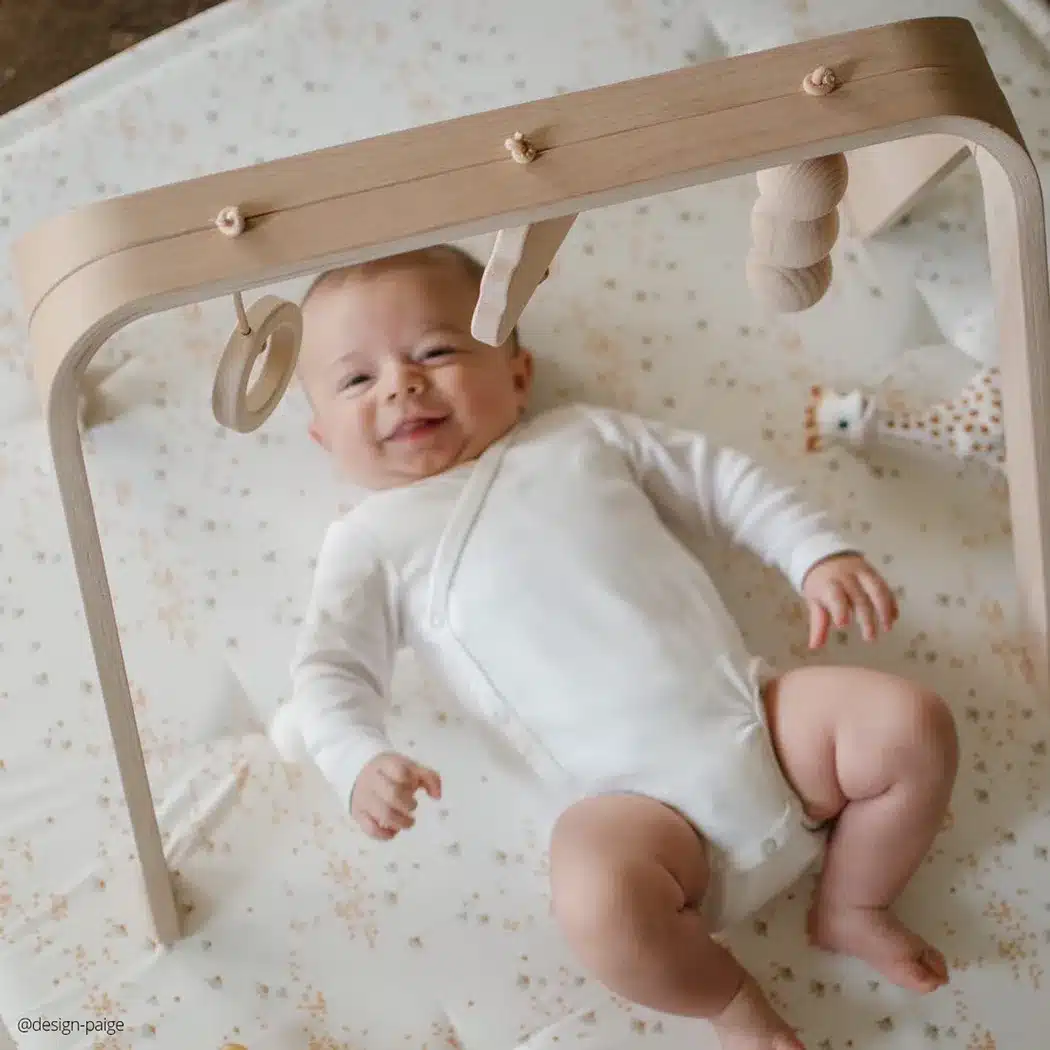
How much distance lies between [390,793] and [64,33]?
43.7 inches

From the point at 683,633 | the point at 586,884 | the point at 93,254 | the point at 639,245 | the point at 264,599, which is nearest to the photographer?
the point at 93,254

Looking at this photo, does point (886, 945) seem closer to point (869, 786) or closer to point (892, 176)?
point (869, 786)

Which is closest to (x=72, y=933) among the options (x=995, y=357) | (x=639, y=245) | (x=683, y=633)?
(x=683, y=633)

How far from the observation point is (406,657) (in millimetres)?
1052

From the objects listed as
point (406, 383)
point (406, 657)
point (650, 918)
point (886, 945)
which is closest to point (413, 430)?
point (406, 383)

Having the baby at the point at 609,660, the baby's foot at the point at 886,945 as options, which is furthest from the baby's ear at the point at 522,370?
the baby's foot at the point at 886,945

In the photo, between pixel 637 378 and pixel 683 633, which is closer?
pixel 683 633

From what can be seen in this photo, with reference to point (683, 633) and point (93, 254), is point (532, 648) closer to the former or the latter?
point (683, 633)

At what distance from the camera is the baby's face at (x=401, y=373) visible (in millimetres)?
983

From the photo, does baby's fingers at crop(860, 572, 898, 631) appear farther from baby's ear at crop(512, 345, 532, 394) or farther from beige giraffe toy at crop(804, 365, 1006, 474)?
baby's ear at crop(512, 345, 532, 394)

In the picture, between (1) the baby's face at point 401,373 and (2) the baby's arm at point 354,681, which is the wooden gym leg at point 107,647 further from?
(1) the baby's face at point 401,373

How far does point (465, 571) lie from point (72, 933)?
408 mm

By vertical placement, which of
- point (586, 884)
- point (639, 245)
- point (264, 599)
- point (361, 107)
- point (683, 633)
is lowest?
point (586, 884)

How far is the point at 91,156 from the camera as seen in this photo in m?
1.22
